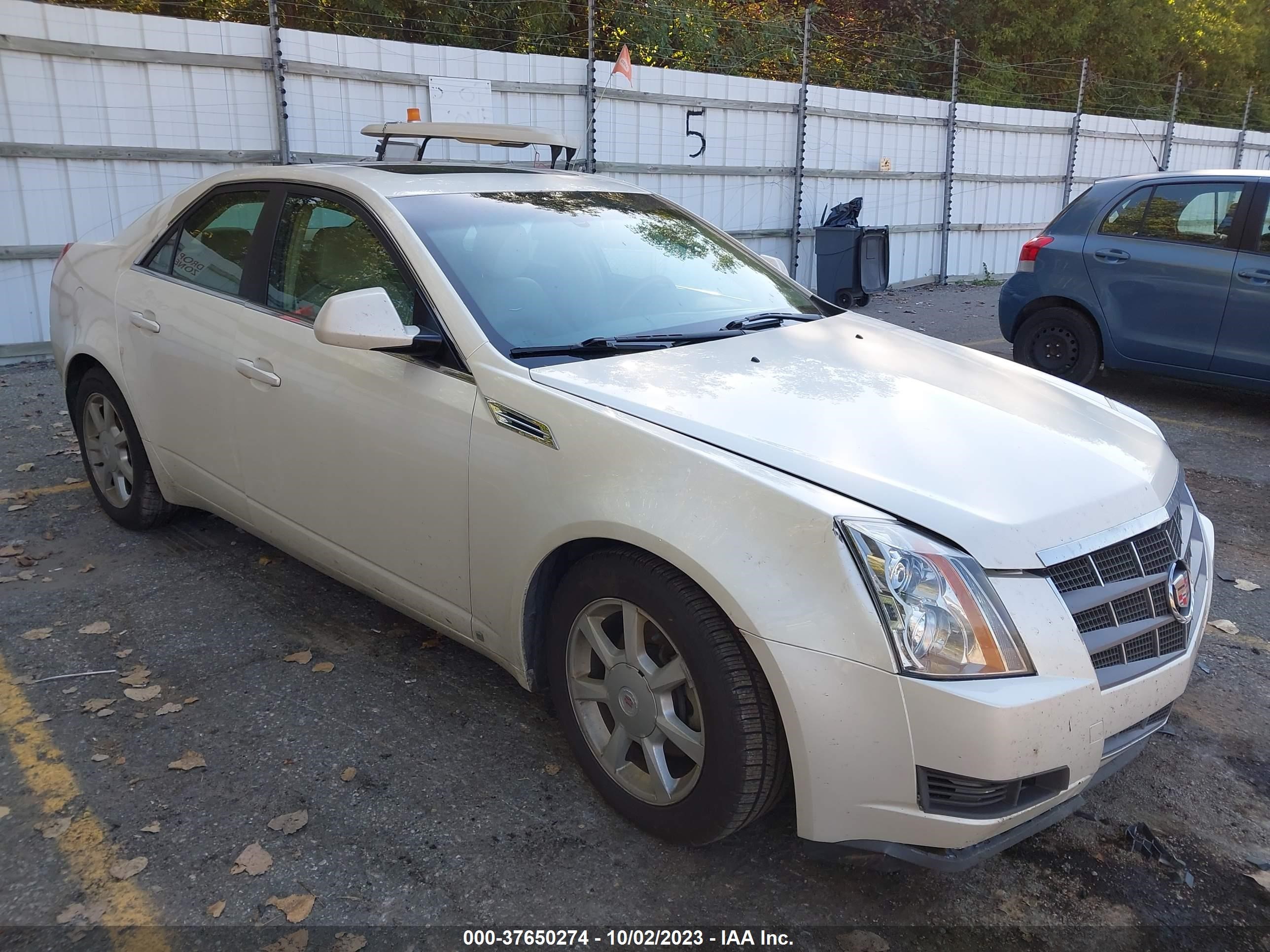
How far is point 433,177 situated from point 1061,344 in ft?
19.4

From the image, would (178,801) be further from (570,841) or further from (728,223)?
(728,223)

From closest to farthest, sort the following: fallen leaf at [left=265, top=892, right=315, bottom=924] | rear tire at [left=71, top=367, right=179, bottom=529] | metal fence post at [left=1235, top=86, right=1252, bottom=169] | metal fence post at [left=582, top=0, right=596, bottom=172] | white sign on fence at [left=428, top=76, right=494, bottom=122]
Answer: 1. fallen leaf at [left=265, top=892, right=315, bottom=924]
2. rear tire at [left=71, top=367, right=179, bottom=529]
3. white sign on fence at [left=428, top=76, right=494, bottom=122]
4. metal fence post at [left=582, top=0, right=596, bottom=172]
5. metal fence post at [left=1235, top=86, right=1252, bottom=169]

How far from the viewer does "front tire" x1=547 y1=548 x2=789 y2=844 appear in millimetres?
2387

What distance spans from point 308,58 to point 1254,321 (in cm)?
804

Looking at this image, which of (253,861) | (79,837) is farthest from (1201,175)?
(79,837)

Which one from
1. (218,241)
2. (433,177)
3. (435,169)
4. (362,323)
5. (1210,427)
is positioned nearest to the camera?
(362,323)

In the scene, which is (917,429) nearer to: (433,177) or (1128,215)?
(433,177)

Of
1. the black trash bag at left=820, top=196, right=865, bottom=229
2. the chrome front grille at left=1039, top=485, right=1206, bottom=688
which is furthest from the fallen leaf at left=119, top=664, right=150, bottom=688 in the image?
the black trash bag at left=820, top=196, right=865, bottom=229

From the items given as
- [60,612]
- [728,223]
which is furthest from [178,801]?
[728,223]

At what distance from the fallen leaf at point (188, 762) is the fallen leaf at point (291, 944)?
848mm

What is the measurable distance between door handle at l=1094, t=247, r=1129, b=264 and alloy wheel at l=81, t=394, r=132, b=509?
6.61 meters

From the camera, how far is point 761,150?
43.1 feet

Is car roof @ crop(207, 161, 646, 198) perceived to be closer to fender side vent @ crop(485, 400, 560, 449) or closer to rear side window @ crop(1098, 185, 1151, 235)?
fender side vent @ crop(485, 400, 560, 449)

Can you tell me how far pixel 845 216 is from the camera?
516 inches
